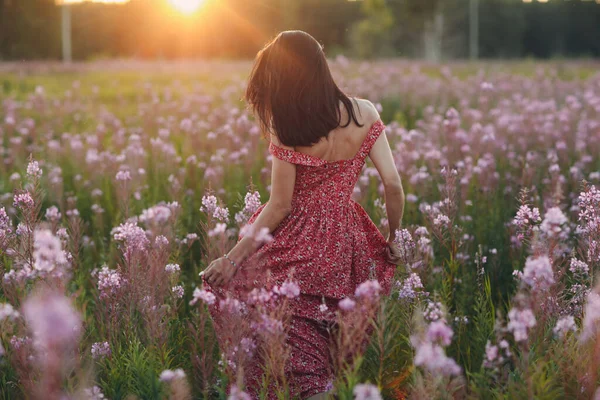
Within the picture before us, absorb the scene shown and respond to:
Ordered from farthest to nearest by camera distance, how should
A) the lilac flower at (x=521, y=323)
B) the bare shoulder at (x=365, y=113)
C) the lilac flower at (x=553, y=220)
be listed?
the bare shoulder at (x=365, y=113) < the lilac flower at (x=553, y=220) < the lilac flower at (x=521, y=323)

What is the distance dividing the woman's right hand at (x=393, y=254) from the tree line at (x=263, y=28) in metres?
38.4

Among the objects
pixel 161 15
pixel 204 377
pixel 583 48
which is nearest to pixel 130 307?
pixel 204 377

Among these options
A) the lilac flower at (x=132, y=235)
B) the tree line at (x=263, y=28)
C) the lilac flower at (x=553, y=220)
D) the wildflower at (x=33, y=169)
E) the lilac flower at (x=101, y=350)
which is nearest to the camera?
the lilac flower at (x=553, y=220)

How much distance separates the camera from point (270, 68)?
10.5ft

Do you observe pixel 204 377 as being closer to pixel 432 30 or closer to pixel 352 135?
pixel 352 135

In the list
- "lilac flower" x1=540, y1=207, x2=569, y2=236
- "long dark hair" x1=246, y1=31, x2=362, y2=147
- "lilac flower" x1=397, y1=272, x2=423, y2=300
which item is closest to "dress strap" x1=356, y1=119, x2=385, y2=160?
"long dark hair" x1=246, y1=31, x2=362, y2=147

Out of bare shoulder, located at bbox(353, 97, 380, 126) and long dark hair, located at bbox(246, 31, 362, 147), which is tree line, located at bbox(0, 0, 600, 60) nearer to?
bare shoulder, located at bbox(353, 97, 380, 126)

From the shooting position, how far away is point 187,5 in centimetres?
4603

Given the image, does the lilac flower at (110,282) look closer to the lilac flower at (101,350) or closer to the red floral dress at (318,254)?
the lilac flower at (101,350)

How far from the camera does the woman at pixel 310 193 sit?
10.1 feet

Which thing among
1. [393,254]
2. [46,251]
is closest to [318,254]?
[393,254]

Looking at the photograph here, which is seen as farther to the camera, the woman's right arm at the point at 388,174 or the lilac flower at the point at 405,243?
the woman's right arm at the point at 388,174

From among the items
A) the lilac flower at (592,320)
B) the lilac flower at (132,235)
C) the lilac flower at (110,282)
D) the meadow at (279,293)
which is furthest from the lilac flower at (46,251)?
the lilac flower at (592,320)

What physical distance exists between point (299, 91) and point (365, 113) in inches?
15.9
